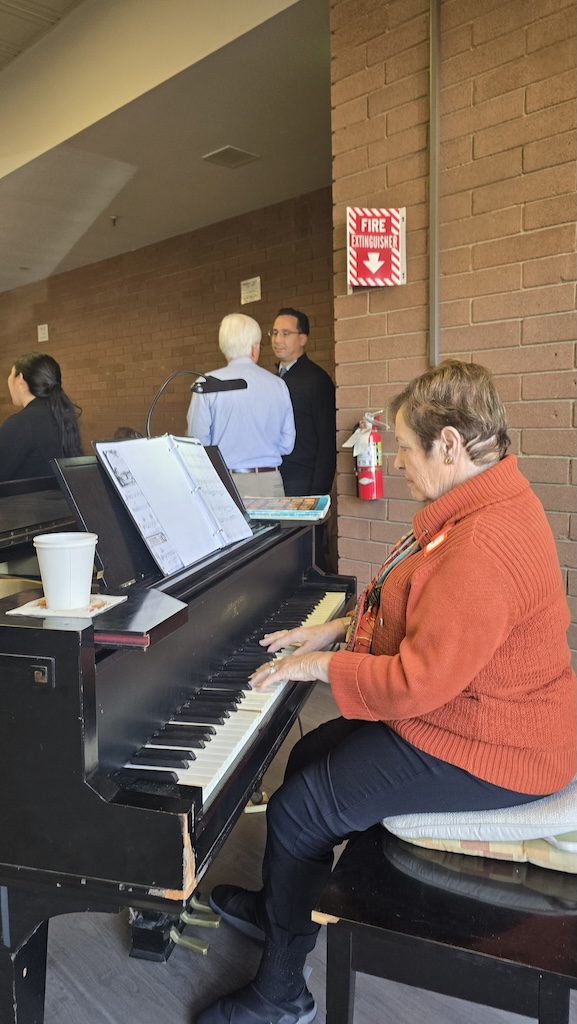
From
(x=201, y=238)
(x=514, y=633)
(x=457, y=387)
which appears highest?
(x=201, y=238)

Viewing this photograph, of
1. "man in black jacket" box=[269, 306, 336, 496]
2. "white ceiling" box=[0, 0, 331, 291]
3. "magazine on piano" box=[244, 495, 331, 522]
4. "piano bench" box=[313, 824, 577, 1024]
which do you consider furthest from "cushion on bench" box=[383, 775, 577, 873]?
"white ceiling" box=[0, 0, 331, 291]

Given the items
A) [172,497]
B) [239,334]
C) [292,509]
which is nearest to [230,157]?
[239,334]

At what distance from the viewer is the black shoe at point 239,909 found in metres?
1.64

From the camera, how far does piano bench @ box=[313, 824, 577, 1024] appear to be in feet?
3.20

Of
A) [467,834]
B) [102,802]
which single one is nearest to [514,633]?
[467,834]

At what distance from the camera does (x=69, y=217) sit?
15.2 ft

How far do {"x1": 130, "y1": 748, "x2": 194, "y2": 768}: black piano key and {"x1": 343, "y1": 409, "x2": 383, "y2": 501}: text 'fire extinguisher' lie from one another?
1943mm

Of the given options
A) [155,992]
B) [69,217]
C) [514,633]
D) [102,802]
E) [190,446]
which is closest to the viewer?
[102,802]

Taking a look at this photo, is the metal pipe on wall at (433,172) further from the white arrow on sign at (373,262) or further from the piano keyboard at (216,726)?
the piano keyboard at (216,726)

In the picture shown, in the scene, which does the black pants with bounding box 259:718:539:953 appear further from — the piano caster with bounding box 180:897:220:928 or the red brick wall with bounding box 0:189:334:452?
the red brick wall with bounding box 0:189:334:452

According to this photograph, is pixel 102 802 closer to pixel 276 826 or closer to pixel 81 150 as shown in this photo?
pixel 276 826

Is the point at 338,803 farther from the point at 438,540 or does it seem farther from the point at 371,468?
the point at 371,468

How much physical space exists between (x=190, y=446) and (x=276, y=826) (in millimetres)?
848

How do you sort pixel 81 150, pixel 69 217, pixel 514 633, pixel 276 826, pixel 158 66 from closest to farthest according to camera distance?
pixel 514 633
pixel 276 826
pixel 158 66
pixel 81 150
pixel 69 217
